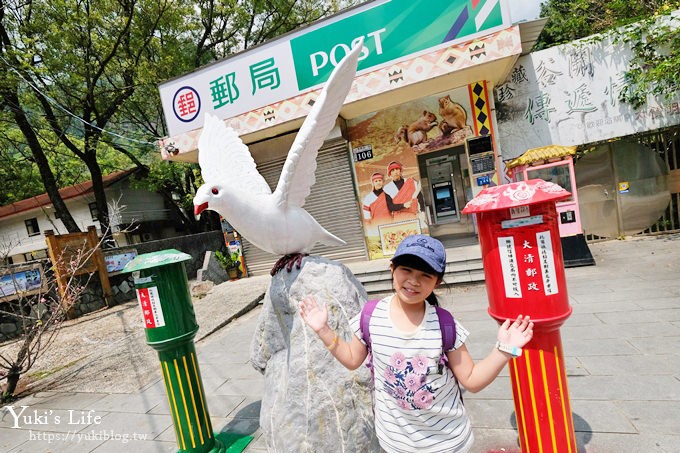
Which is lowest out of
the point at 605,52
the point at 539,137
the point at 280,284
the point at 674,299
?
the point at 674,299

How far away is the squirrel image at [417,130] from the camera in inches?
296

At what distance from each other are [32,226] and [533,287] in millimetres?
26489

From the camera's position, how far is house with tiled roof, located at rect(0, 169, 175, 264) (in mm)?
19062

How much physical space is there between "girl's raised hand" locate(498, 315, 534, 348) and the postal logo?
8.31 meters

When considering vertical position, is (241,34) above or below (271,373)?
above

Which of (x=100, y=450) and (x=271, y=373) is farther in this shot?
(x=100, y=450)

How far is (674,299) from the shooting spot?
4.20 metres

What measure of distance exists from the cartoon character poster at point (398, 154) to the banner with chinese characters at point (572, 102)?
112 cm

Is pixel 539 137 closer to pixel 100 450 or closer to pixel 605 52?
pixel 605 52

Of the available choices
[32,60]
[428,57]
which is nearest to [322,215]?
[428,57]

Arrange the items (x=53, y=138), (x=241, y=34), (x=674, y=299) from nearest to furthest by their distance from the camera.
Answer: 1. (x=674, y=299)
2. (x=53, y=138)
3. (x=241, y=34)

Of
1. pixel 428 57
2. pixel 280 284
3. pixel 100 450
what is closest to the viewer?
pixel 280 284

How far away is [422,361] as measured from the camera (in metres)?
1.44

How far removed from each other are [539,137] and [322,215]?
4972 mm
